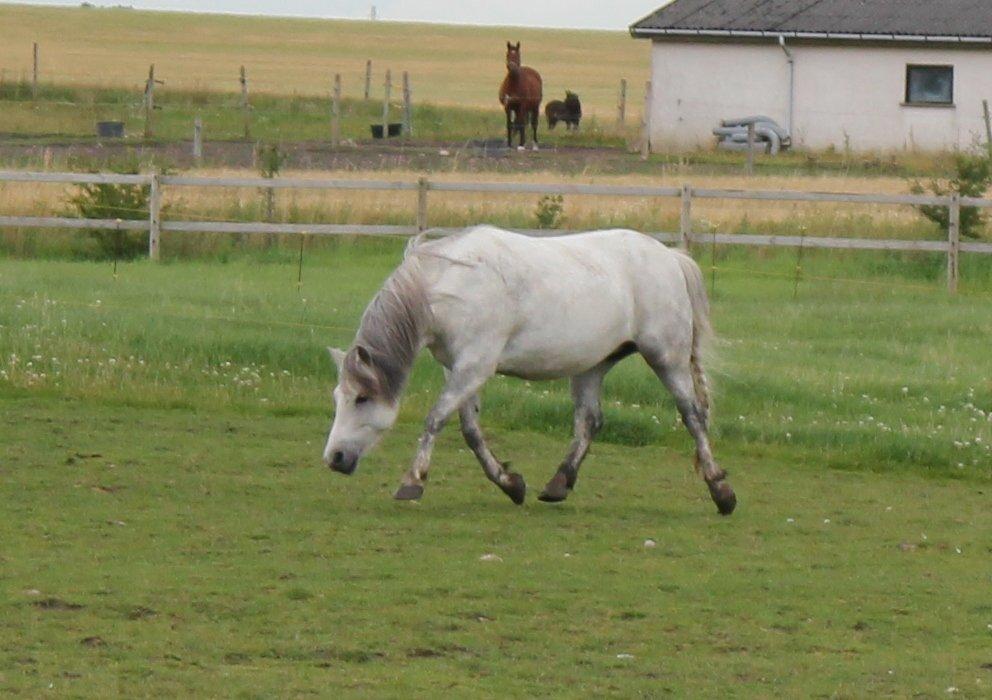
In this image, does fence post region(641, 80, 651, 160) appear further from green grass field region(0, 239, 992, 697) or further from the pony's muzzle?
the pony's muzzle

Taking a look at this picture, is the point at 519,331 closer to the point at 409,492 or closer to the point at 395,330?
the point at 395,330

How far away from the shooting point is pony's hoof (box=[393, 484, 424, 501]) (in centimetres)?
995

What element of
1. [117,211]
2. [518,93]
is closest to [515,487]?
[117,211]

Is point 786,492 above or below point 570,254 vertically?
below

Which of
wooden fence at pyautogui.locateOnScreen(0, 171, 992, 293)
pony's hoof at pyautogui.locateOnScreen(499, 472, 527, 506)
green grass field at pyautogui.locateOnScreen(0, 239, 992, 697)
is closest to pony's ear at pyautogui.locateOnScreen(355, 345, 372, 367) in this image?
green grass field at pyautogui.locateOnScreen(0, 239, 992, 697)

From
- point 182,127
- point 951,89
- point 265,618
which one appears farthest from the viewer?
point 182,127

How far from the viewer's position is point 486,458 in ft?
33.6

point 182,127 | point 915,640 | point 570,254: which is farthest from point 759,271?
point 182,127

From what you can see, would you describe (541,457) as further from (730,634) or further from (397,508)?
(730,634)

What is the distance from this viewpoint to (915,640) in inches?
292

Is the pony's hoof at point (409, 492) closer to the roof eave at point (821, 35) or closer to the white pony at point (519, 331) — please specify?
the white pony at point (519, 331)

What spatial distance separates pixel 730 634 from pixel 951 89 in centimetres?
3645

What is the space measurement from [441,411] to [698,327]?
1791 millimetres

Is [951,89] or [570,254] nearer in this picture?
[570,254]
